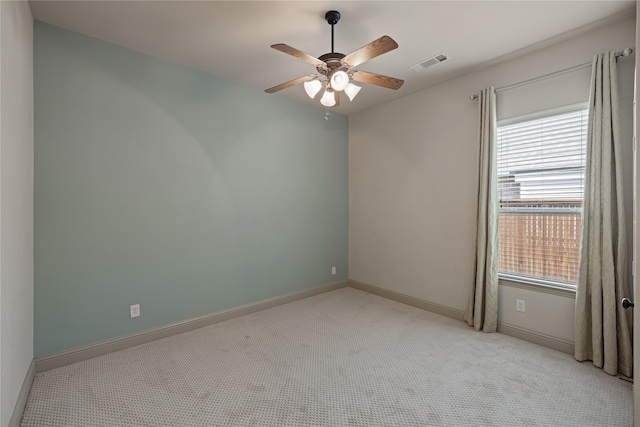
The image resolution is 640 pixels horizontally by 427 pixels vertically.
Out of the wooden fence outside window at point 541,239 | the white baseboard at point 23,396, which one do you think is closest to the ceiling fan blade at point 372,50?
the wooden fence outside window at point 541,239

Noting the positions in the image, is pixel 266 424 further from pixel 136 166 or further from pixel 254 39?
pixel 254 39

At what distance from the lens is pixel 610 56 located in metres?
2.31

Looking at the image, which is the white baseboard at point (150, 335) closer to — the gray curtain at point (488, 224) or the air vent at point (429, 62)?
the gray curtain at point (488, 224)

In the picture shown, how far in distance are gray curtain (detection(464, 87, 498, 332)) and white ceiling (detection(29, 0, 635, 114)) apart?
1.90 feet

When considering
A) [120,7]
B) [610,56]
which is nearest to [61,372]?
[120,7]

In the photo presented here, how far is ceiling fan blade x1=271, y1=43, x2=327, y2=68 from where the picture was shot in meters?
1.87

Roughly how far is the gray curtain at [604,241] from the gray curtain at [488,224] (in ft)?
2.19

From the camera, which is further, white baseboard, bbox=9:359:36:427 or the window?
the window

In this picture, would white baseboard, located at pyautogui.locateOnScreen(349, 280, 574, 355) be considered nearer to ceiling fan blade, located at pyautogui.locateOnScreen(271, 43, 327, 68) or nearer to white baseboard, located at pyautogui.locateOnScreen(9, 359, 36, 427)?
ceiling fan blade, located at pyautogui.locateOnScreen(271, 43, 327, 68)

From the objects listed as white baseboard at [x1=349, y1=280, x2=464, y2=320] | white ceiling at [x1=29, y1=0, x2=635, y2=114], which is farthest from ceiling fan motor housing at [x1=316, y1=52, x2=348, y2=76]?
white baseboard at [x1=349, y1=280, x2=464, y2=320]

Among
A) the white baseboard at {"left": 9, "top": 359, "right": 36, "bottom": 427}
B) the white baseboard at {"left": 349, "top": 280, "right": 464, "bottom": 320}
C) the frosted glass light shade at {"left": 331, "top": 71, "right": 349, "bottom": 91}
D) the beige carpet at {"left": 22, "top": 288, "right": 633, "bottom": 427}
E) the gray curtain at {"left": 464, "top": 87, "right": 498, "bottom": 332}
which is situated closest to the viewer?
the white baseboard at {"left": 9, "top": 359, "right": 36, "bottom": 427}

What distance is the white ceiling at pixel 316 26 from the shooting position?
2.13 meters

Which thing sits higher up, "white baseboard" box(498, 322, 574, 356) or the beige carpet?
"white baseboard" box(498, 322, 574, 356)

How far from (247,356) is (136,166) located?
78.3 inches
